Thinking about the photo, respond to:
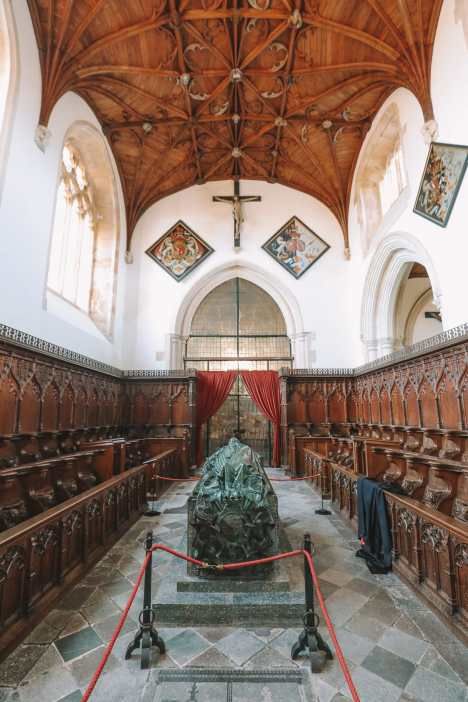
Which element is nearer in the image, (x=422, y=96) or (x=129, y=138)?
(x=422, y=96)

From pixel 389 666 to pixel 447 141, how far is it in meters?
7.30

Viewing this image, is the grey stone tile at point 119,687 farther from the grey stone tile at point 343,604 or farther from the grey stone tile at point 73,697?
the grey stone tile at point 343,604

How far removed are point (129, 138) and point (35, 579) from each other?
1106cm

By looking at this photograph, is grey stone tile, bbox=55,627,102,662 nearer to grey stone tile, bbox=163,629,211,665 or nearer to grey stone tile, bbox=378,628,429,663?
grey stone tile, bbox=163,629,211,665

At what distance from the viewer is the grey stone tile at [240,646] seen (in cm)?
227

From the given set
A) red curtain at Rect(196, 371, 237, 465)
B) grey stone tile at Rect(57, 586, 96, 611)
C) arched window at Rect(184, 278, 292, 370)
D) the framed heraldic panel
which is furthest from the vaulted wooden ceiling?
grey stone tile at Rect(57, 586, 96, 611)

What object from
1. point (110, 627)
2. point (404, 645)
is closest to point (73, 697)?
point (110, 627)

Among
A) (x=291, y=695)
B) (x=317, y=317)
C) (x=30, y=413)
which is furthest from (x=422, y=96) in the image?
(x=30, y=413)

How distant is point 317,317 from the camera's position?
1108cm

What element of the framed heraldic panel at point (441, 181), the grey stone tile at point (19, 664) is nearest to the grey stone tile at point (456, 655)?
the grey stone tile at point (19, 664)

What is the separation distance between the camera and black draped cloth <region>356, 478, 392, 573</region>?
3.54m

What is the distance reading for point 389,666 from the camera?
217 centimetres

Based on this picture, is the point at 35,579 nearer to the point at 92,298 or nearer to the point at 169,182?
the point at 92,298

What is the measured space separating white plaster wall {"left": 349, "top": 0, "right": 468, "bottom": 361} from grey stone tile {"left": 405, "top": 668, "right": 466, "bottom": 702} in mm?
4928
